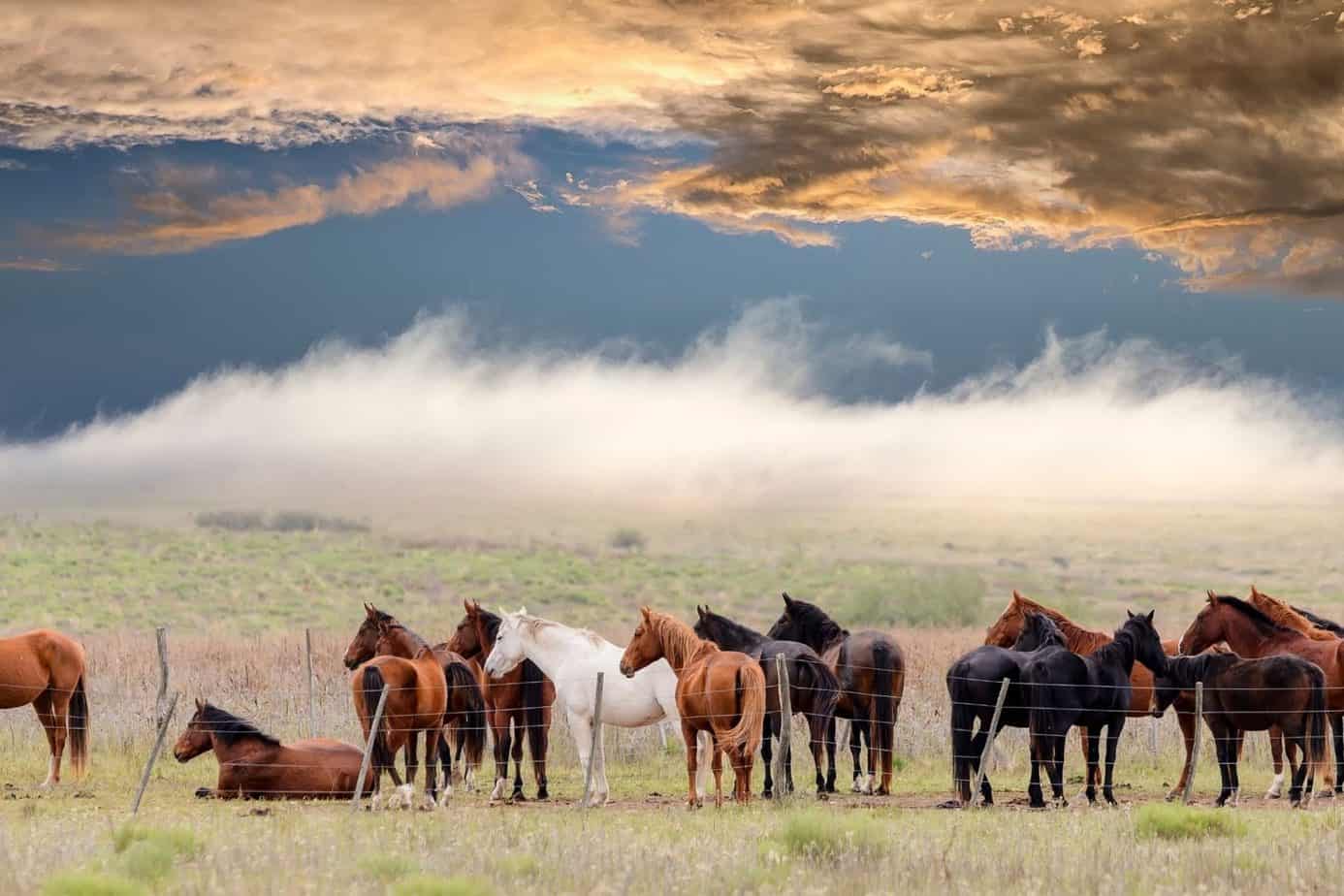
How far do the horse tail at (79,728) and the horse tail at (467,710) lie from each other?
4.34m

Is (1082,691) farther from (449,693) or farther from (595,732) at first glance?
(449,693)

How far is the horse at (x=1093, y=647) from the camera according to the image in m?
17.7

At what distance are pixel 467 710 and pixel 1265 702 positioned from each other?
8.15 metres

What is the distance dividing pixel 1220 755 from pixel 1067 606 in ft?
171

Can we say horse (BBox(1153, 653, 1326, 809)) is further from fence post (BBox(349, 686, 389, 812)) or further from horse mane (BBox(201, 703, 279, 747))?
horse mane (BBox(201, 703, 279, 747))

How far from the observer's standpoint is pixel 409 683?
52.9 ft

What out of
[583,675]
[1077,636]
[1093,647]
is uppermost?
[1077,636]

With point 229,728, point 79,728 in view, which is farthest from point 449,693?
point 79,728

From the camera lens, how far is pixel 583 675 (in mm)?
17203

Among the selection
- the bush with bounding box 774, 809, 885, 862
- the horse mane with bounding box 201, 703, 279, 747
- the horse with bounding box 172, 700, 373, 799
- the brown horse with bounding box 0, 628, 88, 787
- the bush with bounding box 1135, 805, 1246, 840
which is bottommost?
the bush with bounding box 1135, 805, 1246, 840

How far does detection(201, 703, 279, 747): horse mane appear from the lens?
16719 millimetres

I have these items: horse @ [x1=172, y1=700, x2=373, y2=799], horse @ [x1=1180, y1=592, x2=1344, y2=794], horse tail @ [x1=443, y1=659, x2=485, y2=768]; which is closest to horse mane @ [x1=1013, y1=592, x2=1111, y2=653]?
horse @ [x1=1180, y1=592, x2=1344, y2=794]

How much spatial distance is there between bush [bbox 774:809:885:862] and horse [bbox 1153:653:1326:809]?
5.69m

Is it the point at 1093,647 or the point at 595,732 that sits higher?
the point at 1093,647
